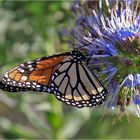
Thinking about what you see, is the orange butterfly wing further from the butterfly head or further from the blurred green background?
the blurred green background

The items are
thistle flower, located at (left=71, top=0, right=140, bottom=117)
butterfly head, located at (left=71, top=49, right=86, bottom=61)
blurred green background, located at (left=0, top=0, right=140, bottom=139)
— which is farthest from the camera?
blurred green background, located at (left=0, top=0, right=140, bottom=139)

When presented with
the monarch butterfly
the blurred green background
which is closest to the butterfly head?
the monarch butterfly

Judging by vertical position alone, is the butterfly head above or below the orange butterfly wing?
above

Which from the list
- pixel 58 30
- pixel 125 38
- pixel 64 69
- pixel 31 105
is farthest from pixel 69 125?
pixel 125 38

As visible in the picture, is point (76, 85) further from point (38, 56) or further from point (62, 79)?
point (38, 56)

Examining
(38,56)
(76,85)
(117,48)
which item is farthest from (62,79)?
(38,56)

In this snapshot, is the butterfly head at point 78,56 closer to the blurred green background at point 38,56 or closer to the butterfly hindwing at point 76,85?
the butterfly hindwing at point 76,85
